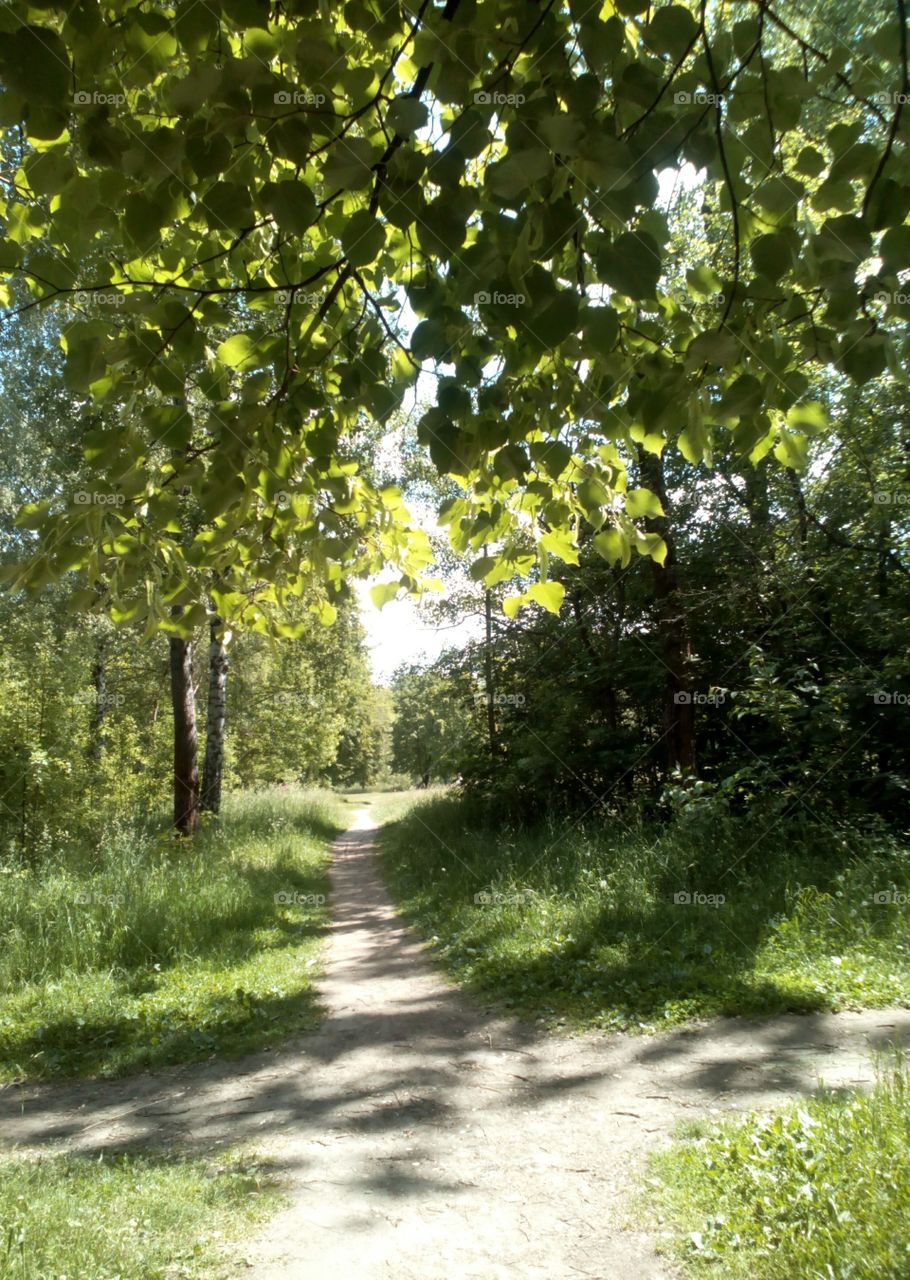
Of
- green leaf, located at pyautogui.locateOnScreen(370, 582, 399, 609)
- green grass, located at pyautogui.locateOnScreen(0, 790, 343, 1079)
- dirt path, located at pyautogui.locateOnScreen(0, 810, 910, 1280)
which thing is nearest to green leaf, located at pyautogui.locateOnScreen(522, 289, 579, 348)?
green leaf, located at pyautogui.locateOnScreen(370, 582, 399, 609)

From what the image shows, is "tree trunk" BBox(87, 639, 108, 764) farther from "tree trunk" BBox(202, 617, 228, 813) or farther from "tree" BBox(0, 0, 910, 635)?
"tree" BBox(0, 0, 910, 635)

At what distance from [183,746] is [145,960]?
6.15 meters

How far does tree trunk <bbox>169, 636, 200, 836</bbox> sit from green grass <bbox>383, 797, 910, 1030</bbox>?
15.1ft

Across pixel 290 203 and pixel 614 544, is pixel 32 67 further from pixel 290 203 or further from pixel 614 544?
pixel 614 544

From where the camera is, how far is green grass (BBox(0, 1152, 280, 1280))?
2.78 meters

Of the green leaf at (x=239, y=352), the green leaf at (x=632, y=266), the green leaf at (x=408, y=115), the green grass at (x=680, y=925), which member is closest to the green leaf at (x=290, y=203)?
the green leaf at (x=408, y=115)

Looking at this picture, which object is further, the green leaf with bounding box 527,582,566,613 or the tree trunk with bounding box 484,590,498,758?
the tree trunk with bounding box 484,590,498,758

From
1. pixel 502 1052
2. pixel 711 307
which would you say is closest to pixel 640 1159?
pixel 502 1052

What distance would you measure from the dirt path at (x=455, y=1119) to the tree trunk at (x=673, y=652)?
18.0ft

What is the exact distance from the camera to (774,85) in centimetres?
220

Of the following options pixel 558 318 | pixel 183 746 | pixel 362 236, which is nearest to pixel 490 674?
pixel 183 746

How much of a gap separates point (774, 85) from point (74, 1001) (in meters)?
6.98

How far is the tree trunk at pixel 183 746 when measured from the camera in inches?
511

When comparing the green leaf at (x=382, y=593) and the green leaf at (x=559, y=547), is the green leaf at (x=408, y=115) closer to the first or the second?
the green leaf at (x=559, y=547)
